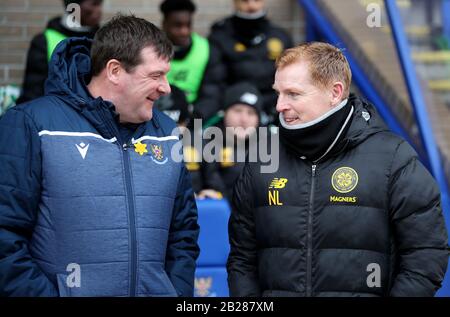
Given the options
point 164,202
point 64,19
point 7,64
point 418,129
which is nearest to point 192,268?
point 164,202

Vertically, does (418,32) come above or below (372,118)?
above

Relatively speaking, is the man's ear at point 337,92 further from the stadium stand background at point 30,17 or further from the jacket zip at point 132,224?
the stadium stand background at point 30,17

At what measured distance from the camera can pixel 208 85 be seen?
686cm

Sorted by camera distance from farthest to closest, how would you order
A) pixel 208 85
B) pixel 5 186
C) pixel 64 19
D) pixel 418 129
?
pixel 208 85, pixel 64 19, pixel 418 129, pixel 5 186

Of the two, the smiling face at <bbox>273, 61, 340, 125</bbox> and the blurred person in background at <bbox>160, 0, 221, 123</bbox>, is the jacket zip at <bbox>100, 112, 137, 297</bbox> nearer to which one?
the smiling face at <bbox>273, 61, 340, 125</bbox>

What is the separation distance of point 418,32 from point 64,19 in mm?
2552

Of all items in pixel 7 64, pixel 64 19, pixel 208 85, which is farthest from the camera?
pixel 7 64

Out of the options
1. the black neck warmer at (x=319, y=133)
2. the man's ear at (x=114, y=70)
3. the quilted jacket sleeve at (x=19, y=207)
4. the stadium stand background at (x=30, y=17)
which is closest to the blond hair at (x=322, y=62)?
the black neck warmer at (x=319, y=133)

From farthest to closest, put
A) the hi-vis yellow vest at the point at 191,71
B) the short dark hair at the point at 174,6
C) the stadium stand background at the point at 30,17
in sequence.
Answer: the stadium stand background at the point at 30,17 → the hi-vis yellow vest at the point at 191,71 → the short dark hair at the point at 174,6

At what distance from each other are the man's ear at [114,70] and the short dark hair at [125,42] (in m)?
0.01

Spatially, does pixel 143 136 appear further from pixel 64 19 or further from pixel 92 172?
pixel 64 19

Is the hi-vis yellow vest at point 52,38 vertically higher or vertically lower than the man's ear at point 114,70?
higher

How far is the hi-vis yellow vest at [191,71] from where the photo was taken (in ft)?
22.3

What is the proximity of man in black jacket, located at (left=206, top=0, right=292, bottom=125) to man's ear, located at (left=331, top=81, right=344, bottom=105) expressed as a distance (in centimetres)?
365
